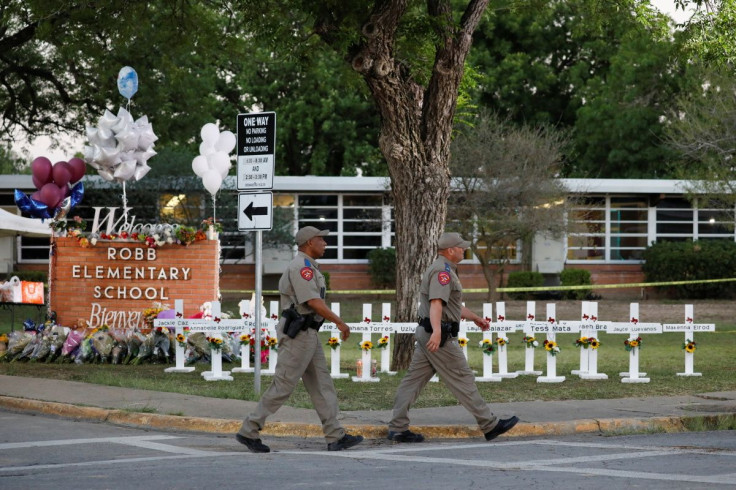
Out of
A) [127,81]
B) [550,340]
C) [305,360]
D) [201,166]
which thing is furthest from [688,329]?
[127,81]

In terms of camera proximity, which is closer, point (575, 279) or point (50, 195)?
point (50, 195)

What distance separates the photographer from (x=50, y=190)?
1922cm

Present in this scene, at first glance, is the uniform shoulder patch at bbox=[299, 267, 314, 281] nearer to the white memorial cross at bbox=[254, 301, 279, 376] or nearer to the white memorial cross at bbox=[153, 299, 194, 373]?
the white memorial cross at bbox=[254, 301, 279, 376]

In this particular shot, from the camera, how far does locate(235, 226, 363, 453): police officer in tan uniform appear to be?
31.2 ft

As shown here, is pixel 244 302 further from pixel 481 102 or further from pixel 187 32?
pixel 481 102

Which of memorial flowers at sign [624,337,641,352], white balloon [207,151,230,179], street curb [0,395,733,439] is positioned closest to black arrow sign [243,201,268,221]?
street curb [0,395,733,439]

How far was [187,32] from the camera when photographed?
20156 millimetres

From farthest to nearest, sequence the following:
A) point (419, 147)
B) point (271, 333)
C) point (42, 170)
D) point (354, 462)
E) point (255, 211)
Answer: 1. point (42, 170)
2. point (419, 147)
3. point (271, 333)
4. point (255, 211)
5. point (354, 462)

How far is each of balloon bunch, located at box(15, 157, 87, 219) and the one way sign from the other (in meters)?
7.25

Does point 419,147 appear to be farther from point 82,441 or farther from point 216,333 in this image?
point 82,441

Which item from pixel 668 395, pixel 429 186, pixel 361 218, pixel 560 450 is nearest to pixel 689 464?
pixel 560 450

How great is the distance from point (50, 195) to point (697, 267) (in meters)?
23.3

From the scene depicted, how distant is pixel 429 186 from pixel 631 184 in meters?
22.9

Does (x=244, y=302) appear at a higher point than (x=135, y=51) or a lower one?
lower
